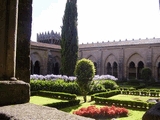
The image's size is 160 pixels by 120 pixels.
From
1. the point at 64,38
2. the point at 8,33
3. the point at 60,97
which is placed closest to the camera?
the point at 8,33

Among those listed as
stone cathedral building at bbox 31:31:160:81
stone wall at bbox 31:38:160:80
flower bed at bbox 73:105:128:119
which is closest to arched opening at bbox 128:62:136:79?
stone cathedral building at bbox 31:31:160:81

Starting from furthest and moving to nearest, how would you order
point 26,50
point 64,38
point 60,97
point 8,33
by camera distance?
point 64,38 < point 60,97 < point 26,50 < point 8,33

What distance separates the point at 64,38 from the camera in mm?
32812

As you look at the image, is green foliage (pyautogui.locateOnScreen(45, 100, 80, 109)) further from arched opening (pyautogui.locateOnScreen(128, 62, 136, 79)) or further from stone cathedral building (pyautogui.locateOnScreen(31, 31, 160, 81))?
arched opening (pyautogui.locateOnScreen(128, 62, 136, 79))

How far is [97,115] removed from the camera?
441 inches

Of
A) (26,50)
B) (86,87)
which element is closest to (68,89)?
(86,87)

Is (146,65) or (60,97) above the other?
(146,65)

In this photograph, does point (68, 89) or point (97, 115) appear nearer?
point (97, 115)

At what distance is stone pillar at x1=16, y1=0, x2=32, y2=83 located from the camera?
166 inches

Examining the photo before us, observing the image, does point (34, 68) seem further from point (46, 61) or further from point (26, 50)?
point (26, 50)

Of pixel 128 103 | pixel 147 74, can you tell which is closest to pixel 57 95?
pixel 128 103

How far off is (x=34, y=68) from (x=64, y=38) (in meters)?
9.83

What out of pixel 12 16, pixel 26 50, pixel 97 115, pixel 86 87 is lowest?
pixel 97 115

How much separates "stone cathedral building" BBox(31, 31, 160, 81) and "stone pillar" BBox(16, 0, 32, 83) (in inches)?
1243
